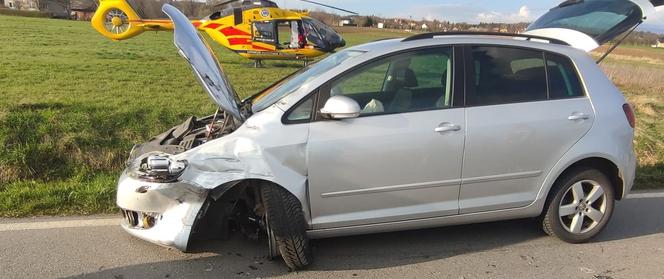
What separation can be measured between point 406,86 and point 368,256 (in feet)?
4.38

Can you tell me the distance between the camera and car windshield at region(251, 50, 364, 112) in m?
3.90

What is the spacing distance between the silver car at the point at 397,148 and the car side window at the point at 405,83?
14 millimetres

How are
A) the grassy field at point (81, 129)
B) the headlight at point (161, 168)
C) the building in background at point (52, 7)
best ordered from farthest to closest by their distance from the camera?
the building in background at point (52, 7)
the grassy field at point (81, 129)
the headlight at point (161, 168)

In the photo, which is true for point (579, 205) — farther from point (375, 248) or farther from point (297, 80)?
point (297, 80)

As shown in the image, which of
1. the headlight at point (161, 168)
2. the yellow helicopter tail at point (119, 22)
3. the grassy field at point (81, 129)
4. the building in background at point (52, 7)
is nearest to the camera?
the headlight at point (161, 168)

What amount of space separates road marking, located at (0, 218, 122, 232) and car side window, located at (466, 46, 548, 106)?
3122mm

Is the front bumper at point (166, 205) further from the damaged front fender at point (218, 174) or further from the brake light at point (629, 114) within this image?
the brake light at point (629, 114)

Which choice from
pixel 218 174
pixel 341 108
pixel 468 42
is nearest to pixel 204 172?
pixel 218 174

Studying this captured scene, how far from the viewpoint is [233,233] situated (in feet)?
13.7

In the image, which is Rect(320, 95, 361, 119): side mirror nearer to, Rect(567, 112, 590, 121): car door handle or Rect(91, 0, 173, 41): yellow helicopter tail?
Rect(567, 112, 590, 121): car door handle

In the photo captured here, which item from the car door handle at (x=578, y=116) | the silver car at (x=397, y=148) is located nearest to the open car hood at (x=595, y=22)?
the silver car at (x=397, y=148)

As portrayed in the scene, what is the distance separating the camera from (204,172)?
348 centimetres

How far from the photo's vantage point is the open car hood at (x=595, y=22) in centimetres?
446

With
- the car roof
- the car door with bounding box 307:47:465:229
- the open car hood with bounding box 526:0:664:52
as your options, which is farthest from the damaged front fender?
the open car hood with bounding box 526:0:664:52
